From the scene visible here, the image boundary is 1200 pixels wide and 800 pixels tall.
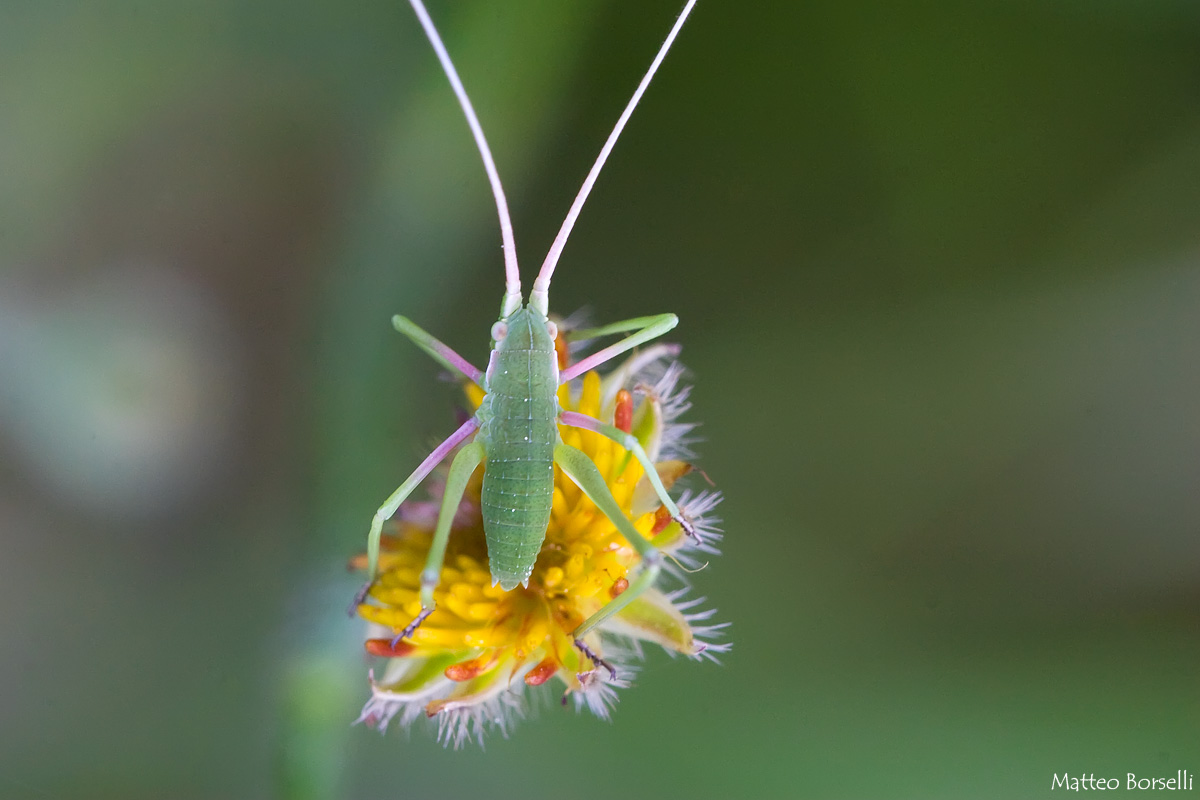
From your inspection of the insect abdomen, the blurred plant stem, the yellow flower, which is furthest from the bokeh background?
the insect abdomen

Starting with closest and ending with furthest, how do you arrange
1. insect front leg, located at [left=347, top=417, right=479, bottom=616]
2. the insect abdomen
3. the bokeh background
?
the insect abdomen → insect front leg, located at [left=347, top=417, right=479, bottom=616] → the bokeh background

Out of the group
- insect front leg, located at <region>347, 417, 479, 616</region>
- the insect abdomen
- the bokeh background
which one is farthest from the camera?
the bokeh background

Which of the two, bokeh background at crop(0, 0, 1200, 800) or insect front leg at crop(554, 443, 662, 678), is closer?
insect front leg at crop(554, 443, 662, 678)

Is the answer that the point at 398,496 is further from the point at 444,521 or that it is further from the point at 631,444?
the point at 631,444

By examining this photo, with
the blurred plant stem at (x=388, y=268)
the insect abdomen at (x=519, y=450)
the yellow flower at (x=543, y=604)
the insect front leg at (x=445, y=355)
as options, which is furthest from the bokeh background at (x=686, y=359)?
the insect abdomen at (x=519, y=450)

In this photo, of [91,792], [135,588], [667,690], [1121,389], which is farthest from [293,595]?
[1121,389]

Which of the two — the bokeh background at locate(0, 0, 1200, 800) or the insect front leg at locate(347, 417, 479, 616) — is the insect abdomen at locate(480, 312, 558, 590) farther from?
the bokeh background at locate(0, 0, 1200, 800)

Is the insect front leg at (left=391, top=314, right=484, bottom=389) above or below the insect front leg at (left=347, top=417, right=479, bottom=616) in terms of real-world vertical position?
above
